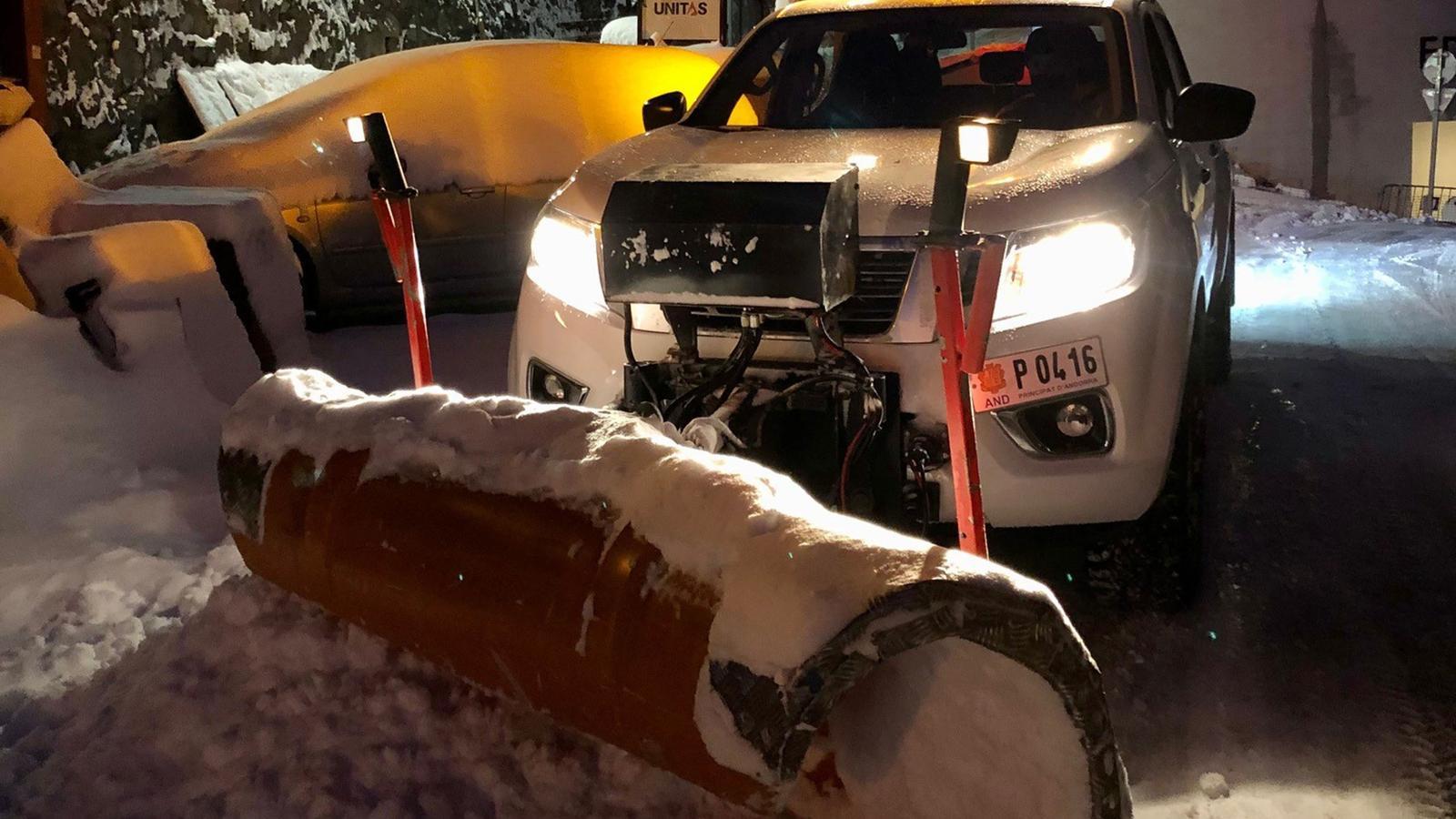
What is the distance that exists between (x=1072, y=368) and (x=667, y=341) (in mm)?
1064

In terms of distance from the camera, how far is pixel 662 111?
4.66 meters

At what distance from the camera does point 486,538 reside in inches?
85.5

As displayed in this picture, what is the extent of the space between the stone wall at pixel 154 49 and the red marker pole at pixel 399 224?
680cm

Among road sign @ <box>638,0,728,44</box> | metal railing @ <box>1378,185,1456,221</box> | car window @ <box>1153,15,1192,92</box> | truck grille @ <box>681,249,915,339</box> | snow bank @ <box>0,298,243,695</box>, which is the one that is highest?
road sign @ <box>638,0,728,44</box>

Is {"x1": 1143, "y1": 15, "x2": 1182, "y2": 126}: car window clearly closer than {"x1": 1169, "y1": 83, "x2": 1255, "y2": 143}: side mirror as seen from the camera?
No

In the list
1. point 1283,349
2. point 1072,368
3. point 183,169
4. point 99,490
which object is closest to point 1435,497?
point 1072,368

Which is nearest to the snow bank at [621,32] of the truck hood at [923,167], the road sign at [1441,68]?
the truck hood at [923,167]

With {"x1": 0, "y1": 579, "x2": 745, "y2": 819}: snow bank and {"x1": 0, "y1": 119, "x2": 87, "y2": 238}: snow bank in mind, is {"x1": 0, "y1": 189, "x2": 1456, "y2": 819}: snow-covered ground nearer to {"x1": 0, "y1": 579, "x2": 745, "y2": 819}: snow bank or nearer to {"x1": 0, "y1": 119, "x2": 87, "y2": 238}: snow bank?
{"x1": 0, "y1": 579, "x2": 745, "y2": 819}: snow bank

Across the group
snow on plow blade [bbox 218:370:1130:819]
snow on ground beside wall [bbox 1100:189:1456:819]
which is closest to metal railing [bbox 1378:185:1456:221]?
snow on ground beside wall [bbox 1100:189:1456:819]

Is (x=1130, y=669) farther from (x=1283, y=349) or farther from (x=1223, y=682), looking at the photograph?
(x=1283, y=349)

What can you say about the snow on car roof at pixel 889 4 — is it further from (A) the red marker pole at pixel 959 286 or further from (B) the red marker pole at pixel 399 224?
(A) the red marker pole at pixel 959 286

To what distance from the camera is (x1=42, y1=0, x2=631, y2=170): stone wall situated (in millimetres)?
9227

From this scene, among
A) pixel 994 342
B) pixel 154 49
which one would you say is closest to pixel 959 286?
pixel 994 342

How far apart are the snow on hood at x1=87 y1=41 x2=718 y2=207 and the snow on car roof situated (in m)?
2.29
